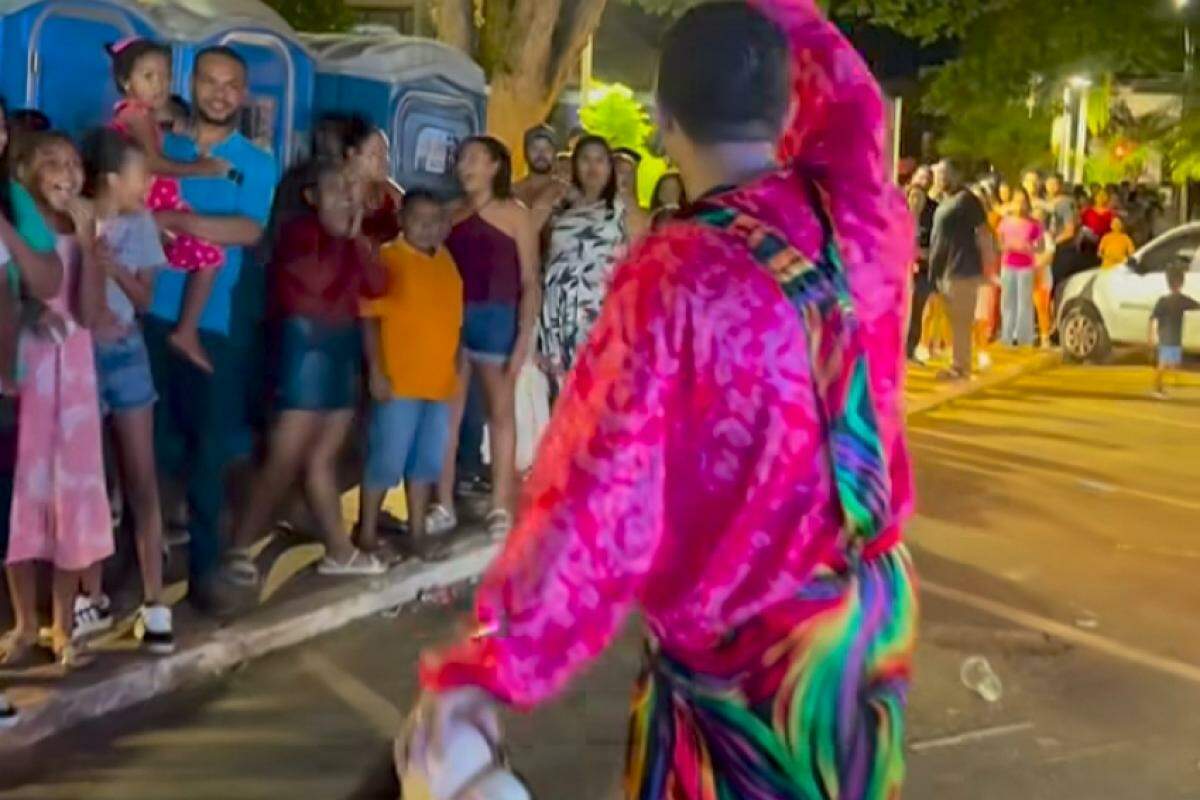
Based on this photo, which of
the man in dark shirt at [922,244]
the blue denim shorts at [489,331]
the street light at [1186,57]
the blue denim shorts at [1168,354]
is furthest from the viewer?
the street light at [1186,57]

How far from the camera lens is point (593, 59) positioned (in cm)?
2892

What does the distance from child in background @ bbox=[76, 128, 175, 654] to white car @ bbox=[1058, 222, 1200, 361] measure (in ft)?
41.8

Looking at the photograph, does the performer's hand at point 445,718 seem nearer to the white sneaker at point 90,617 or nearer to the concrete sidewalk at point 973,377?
the white sneaker at point 90,617

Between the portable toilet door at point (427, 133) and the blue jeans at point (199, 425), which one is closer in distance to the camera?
the blue jeans at point (199, 425)

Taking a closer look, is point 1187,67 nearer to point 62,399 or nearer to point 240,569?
point 240,569

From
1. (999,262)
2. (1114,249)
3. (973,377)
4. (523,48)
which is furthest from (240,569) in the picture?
(1114,249)

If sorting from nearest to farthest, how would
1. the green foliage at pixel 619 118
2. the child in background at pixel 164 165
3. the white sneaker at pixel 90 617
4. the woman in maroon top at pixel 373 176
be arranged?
the white sneaker at pixel 90 617 → the child in background at pixel 164 165 → the woman in maroon top at pixel 373 176 → the green foliage at pixel 619 118

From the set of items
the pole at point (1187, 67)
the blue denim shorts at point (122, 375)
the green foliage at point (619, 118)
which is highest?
the pole at point (1187, 67)

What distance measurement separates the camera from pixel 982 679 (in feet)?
21.9

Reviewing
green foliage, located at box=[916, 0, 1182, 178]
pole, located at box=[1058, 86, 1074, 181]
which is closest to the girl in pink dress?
green foliage, located at box=[916, 0, 1182, 178]

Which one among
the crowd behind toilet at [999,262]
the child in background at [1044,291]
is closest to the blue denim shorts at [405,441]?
the crowd behind toilet at [999,262]

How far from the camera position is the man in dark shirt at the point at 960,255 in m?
15.1

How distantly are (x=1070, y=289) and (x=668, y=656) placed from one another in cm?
1667

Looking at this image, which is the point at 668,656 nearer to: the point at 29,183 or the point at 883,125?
the point at 883,125
